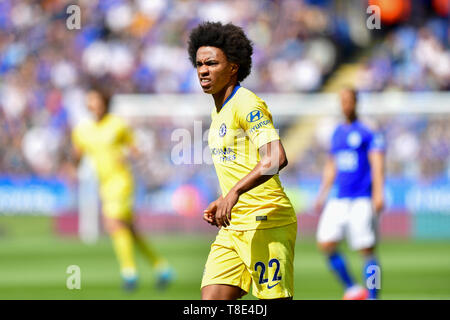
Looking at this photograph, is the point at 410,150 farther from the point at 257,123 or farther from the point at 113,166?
the point at 257,123

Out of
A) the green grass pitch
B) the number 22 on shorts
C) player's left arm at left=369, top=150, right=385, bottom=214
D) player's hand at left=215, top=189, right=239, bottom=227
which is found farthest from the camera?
the green grass pitch

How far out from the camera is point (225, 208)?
5430 mm

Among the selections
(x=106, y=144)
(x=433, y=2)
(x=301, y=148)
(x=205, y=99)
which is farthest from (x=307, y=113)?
(x=106, y=144)

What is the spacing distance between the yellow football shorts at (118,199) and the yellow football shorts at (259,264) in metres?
6.39

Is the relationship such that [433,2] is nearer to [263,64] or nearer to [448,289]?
[263,64]

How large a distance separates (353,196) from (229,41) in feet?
15.5

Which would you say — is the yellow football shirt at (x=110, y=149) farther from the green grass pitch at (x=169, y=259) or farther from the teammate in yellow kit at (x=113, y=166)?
the green grass pitch at (x=169, y=259)

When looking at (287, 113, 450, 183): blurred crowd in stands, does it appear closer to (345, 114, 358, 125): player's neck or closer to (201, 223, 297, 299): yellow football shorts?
(345, 114, 358, 125): player's neck

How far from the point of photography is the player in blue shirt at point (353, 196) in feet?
33.4

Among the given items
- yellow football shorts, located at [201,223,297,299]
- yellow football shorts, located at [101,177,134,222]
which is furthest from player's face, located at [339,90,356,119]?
A: yellow football shorts, located at [201,223,297,299]

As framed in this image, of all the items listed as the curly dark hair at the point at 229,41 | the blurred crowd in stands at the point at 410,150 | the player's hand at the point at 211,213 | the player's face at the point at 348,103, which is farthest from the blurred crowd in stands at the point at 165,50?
the player's hand at the point at 211,213

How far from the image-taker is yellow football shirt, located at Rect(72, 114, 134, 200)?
12.8 meters

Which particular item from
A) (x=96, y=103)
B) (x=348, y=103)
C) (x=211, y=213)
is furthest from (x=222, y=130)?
(x=96, y=103)

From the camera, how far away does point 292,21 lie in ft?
83.0
